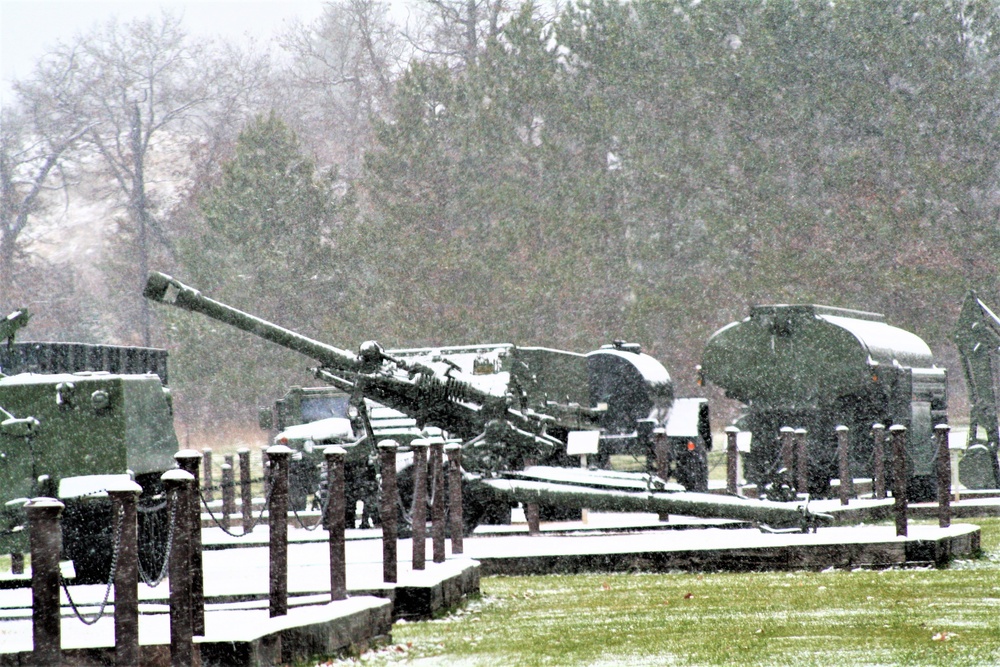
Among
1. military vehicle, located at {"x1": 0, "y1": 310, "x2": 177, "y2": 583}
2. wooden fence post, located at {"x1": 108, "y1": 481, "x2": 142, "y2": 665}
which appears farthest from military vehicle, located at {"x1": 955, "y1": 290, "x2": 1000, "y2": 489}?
wooden fence post, located at {"x1": 108, "y1": 481, "x2": 142, "y2": 665}

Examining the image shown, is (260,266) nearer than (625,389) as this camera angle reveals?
No

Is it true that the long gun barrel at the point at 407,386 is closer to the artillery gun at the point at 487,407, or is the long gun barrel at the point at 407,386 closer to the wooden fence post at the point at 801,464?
the artillery gun at the point at 487,407

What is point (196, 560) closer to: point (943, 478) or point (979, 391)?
point (943, 478)

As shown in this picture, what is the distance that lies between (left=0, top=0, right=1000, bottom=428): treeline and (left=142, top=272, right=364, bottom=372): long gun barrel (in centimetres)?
2896

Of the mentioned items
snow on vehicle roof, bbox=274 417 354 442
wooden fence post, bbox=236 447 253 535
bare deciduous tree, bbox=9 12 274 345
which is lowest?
wooden fence post, bbox=236 447 253 535

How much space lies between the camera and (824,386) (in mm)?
22688

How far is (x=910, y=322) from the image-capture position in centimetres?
4459

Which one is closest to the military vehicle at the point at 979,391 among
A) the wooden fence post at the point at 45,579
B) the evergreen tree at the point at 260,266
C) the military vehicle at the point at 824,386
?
the military vehicle at the point at 824,386

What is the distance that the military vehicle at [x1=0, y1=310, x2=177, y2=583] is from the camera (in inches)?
467

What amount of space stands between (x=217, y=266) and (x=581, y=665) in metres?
42.7

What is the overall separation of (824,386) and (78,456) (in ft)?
43.9

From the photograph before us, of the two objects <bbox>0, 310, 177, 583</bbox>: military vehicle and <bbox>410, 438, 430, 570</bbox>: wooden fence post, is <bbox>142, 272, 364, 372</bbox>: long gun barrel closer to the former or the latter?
<bbox>0, 310, 177, 583</bbox>: military vehicle

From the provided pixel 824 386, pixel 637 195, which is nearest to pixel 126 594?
pixel 824 386

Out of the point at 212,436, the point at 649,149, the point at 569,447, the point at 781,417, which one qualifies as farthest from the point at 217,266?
the point at 569,447
